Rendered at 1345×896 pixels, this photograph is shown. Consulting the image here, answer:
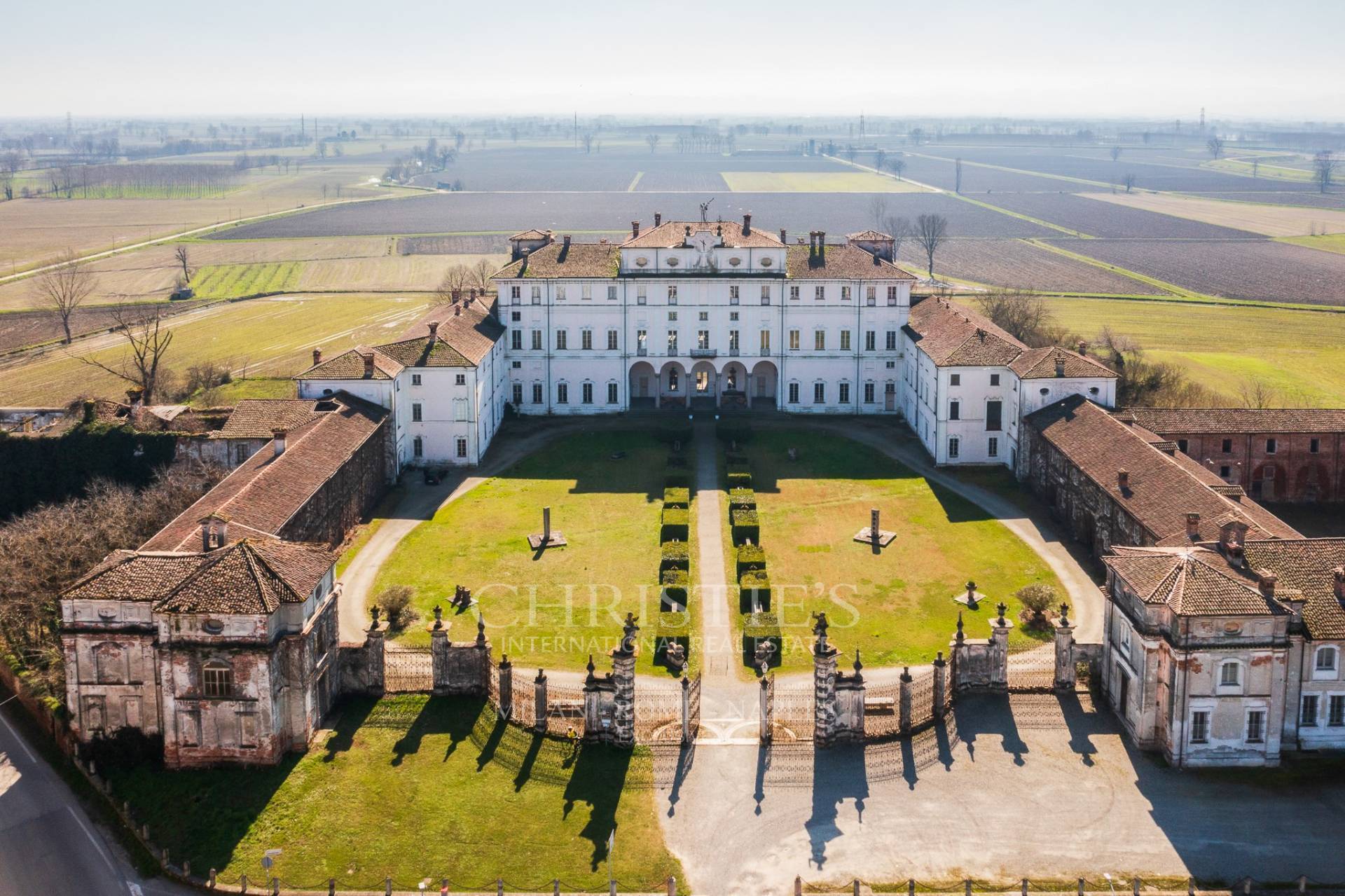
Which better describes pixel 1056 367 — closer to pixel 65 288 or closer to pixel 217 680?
Result: pixel 217 680

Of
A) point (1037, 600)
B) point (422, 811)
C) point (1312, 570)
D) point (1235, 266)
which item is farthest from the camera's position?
point (1235, 266)

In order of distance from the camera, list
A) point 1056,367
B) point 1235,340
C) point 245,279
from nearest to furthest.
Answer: point 1056,367 < point 1235,340 < point 245,279

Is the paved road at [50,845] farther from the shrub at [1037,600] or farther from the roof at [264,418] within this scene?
the shrub at [1037,600]

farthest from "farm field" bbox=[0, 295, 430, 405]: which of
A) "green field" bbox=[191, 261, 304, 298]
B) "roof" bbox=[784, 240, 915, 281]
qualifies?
"roof" bbox=[784, 240, 915, 281]

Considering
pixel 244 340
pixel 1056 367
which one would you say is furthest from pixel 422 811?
pixel 244 340

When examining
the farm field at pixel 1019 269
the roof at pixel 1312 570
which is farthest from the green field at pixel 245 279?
the roof at pixel 1312 570

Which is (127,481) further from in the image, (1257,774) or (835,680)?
(1257,774)
